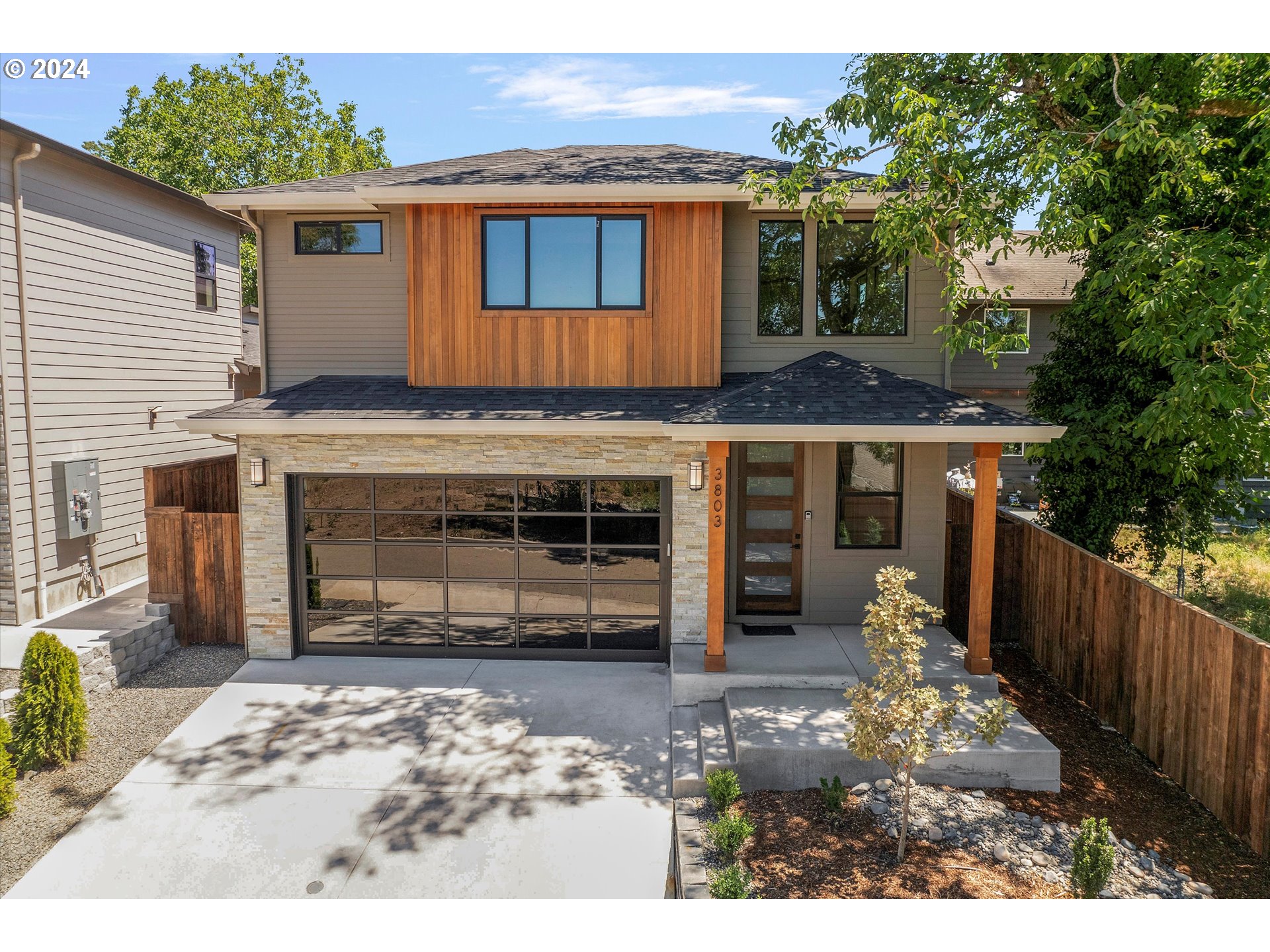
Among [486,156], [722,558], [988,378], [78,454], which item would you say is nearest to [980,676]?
[722,558]

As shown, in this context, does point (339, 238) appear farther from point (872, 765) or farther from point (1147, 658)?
point (1147, 658)

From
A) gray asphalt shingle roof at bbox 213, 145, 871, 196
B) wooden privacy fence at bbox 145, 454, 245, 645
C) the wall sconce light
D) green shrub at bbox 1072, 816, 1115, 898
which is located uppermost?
gray asphalt shingle roof at bbox 213, 145, 871, 196

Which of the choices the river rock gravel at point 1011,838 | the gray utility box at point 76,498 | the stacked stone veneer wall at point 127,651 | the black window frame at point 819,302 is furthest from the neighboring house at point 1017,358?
the gray utility box at point 76,498

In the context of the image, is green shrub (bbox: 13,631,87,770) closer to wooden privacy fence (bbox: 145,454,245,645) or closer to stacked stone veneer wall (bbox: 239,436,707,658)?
stacked stone veneer wall (bbox: 239,436,707,658)

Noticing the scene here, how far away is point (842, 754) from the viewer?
587 centimetres

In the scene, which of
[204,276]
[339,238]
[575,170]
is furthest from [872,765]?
[204,276]

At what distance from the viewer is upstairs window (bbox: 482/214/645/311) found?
8.73 metres

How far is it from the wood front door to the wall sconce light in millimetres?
930

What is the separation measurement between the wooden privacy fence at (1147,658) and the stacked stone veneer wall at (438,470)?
3536mm

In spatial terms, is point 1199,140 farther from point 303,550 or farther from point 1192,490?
point 303,550

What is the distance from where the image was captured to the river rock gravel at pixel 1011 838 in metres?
4.63

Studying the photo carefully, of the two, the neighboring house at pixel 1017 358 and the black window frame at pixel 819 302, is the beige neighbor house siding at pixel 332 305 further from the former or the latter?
the neighboring house at pixel 1017 358

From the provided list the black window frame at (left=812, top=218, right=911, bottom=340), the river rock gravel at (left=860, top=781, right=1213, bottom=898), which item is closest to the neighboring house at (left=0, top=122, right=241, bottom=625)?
the black window frame at (left=812, top=218, right=911, bottom=340)

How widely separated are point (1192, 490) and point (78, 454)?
47.7ft
